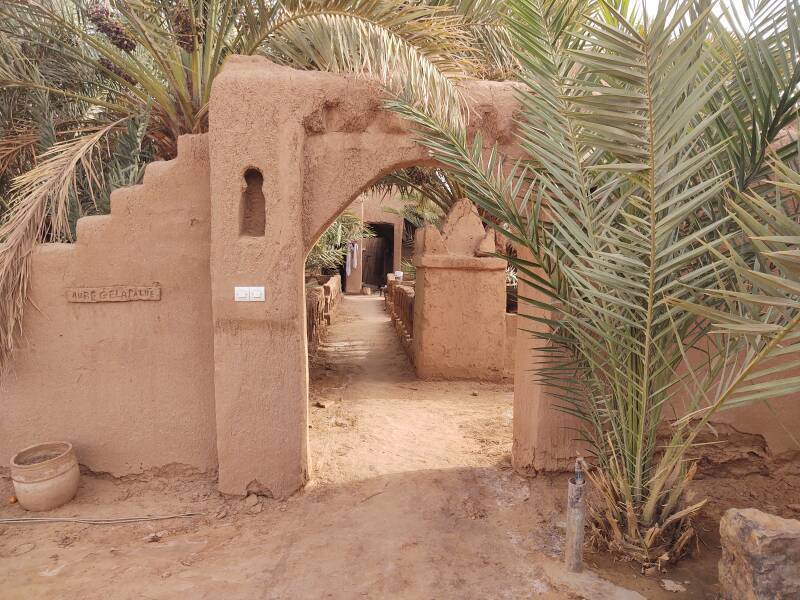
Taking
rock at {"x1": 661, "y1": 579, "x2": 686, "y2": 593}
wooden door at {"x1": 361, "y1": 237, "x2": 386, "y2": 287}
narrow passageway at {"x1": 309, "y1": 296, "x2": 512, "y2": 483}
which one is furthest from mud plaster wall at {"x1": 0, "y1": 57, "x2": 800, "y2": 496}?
wooden door at {"x1": 361, "y1": 237, "x2": 386, "y2": 287}

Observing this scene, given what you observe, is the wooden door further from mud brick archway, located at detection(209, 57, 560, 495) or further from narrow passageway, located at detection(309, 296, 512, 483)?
mud brick archway, located at detection(209, 57, 560, 495)

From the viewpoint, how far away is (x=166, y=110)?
471cm

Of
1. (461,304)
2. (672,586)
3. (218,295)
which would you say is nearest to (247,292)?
(218,295)

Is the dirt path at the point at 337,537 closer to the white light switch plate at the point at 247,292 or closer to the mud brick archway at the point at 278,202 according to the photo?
the mud brick archway at the point at 278,202

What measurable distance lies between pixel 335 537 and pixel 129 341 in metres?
2.12

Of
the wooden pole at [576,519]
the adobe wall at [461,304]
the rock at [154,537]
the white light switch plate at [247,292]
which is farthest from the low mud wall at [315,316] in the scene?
the wooden pole at [576,519]

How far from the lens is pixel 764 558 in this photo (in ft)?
7.90

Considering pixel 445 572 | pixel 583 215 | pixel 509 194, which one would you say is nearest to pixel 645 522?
pixel 445 572

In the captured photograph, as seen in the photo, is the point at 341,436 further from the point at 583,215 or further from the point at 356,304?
the point at 356,304

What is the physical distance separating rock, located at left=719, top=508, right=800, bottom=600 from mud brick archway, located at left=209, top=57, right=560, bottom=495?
2.74m

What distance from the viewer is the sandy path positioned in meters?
2.96

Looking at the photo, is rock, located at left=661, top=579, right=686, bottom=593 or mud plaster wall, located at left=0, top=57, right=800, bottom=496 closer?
rock, located at left=661, top=579, right=686, bottom=593

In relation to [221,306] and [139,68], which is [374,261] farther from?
[221,306]

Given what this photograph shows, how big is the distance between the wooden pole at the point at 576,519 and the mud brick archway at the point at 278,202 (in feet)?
6.38
